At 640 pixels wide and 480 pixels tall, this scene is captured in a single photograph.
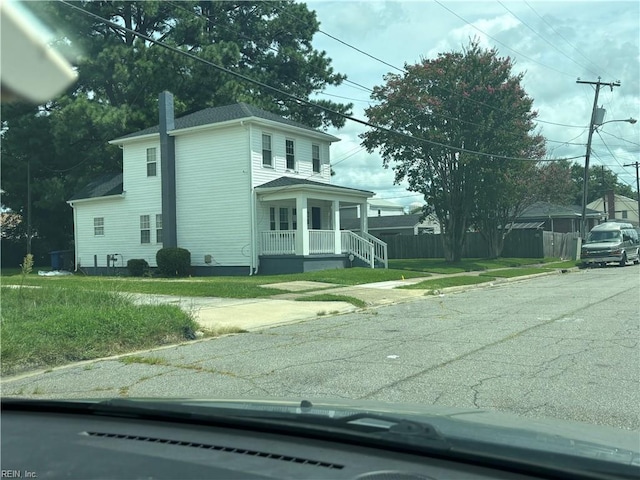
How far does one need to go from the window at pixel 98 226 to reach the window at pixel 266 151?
32.9 feet

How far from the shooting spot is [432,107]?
31.6 meters

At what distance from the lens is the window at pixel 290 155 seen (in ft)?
93.5

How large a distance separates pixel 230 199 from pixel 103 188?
9861 millimetres

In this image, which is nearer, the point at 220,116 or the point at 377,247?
the point at 220,116

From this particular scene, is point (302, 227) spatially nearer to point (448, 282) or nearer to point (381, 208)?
point (448, 282)

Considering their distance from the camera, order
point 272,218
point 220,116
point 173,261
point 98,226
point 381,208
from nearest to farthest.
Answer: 1. point 173,261
2. point 220,116
3. point 272,218
4. point 98,226
5. point 381,208

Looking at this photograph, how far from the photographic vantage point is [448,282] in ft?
73.0

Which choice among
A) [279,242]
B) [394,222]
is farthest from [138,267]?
[394,222]

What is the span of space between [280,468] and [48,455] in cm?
107

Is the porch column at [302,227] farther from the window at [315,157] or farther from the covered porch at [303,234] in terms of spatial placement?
the window at [315,157]

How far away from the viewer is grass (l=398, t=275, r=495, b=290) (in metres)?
20.7

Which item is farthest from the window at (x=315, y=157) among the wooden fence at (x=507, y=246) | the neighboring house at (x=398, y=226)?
the neighboring house at (x=398, y=226)

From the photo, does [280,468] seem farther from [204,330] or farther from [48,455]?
[204,330]

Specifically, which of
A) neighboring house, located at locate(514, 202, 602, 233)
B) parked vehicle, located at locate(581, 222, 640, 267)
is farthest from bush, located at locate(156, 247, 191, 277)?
neighboring house, located at locate(514, 202, 602, 233)
